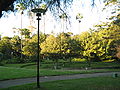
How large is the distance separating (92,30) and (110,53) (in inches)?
228

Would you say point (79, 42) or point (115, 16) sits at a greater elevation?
point (115, 16)

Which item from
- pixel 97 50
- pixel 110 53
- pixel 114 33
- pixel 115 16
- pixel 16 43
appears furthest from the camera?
pixel 16 43

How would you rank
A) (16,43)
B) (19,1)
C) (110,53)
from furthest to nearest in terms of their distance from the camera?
(16,43) < (110,53) < (19,1)

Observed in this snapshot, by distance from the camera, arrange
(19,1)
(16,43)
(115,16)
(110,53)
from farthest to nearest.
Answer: (16,43), (110,53), (115,16), (19,1)

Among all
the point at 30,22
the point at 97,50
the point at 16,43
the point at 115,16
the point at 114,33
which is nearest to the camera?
the point at 30,22

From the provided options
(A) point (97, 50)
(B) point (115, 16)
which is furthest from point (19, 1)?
(A) point (97, 50)

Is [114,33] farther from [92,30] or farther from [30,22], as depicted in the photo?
[30,22]

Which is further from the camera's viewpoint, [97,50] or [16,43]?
[16,43]

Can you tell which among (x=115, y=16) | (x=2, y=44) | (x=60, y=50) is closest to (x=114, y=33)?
(x=115, y=16)

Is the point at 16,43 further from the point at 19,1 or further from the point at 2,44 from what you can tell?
the point at 19,1

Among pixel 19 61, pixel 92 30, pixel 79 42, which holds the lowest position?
pixel 19 61

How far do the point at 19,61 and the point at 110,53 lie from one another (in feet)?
67.6

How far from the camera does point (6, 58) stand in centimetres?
4472

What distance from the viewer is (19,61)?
136 ft
